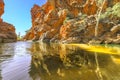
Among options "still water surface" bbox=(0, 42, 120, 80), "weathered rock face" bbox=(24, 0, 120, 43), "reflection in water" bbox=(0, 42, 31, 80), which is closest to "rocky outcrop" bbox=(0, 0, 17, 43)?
"weathered rock face" bbox=(24, 0, 120, 43)

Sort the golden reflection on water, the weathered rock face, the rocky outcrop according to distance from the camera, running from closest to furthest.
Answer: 1. the golden reflection on water
2. the weathered rock face
3. the rocky outcrop

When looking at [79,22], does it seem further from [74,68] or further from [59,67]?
[74,68]

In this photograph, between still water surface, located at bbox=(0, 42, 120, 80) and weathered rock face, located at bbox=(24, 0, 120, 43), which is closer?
still water surface, located at bbox=(0, 42, 120, 80)

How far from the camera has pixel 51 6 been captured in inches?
3565

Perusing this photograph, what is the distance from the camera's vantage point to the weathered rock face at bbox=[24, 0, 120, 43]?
178ft

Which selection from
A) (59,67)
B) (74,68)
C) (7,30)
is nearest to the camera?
(74,68)

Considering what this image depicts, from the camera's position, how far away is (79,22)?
2473 inches

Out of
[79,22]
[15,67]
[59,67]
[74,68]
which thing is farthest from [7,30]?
[74,68]

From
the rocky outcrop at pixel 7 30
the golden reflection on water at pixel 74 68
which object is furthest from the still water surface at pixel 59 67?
the rocky outcrop at pixel 7 30

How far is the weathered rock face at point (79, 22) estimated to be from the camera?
54.2 meters

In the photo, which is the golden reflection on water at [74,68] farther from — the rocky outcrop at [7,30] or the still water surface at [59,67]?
the rocky outcrop at [7,30]

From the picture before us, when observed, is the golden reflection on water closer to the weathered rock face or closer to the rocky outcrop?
the weathered rock face

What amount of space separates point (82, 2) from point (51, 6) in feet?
56.1

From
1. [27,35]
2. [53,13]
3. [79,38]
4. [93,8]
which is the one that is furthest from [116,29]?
[27,35]
